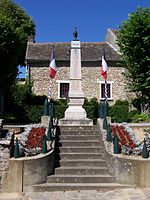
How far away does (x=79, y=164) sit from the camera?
9.20 metres

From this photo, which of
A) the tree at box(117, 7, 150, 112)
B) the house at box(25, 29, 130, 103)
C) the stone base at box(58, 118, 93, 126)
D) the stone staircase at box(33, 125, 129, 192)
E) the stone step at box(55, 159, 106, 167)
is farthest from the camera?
the house at box(25, 29, 130, 103)

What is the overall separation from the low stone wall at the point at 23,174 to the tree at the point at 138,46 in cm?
1399

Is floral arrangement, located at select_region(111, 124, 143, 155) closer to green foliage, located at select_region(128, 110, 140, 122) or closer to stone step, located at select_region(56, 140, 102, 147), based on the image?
stone step, located at select_region(56, 140, 102, 147)

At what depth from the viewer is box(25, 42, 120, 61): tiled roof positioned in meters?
26.2

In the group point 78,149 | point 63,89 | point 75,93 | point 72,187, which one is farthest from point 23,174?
point 63,89

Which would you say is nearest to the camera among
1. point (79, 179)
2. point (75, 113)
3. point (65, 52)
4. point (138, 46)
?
point (79, 179)

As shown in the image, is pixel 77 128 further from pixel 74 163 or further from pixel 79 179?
pixel 79 179

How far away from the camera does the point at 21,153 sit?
327 inches

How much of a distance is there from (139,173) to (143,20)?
1504cm

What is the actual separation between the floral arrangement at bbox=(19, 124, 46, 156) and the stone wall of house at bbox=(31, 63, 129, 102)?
14688mm

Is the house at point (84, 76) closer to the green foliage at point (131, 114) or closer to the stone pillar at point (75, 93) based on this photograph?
the green foliage at point (131, 114)

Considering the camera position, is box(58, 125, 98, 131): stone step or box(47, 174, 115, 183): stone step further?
box(58, 125, 98, 131): stone step

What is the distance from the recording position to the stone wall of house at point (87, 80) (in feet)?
85.7

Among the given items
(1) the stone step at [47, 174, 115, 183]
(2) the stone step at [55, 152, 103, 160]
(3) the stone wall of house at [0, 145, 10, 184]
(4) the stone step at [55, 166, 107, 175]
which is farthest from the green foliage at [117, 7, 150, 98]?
(3) the stone wall of house at [0, 145, 10, 184]
